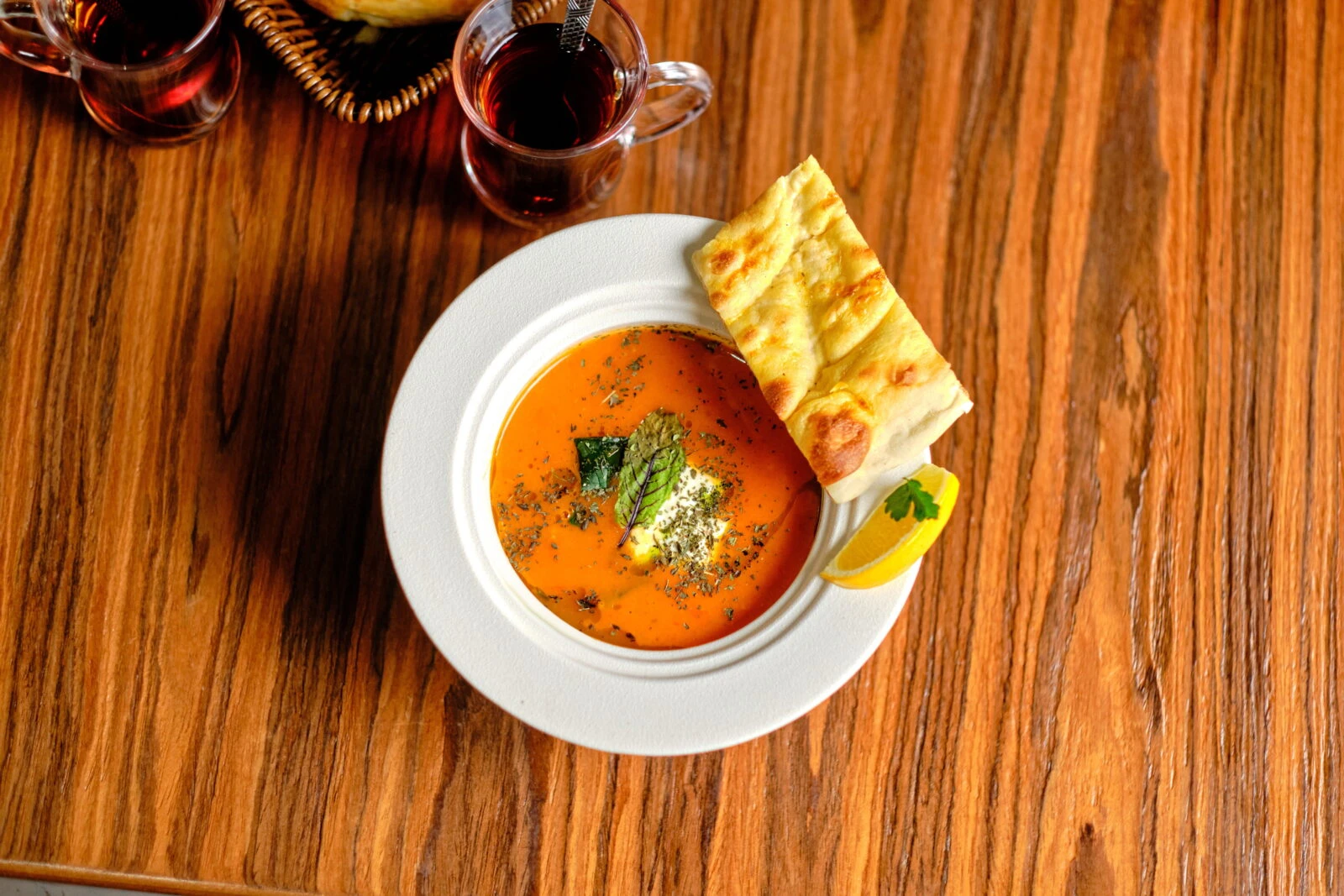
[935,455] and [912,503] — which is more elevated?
[935,455]

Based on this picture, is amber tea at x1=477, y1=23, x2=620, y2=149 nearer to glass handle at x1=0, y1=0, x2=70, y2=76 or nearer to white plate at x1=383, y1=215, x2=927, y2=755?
white plate at x1=383, y1=215, x2=927, y2=755

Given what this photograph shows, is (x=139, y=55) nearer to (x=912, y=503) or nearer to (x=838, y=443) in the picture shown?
(x=838, y=443)

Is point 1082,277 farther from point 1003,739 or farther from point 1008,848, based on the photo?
point 1008,848

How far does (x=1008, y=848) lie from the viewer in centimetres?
173

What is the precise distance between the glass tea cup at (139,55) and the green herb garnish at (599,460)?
0.78 meters

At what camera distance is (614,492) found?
1551 millimetres

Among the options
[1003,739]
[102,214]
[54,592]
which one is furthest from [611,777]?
[102,214]

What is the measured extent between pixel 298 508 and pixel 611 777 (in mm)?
613

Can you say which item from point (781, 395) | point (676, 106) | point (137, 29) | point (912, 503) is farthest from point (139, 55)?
point (912, 503)

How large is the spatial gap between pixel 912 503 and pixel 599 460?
419mm

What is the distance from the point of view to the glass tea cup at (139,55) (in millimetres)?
1584

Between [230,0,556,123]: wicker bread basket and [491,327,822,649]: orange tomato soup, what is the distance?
1.52 feet

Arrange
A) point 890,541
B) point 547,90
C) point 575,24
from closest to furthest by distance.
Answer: point 890,541 → point 575,24 → point 547,90

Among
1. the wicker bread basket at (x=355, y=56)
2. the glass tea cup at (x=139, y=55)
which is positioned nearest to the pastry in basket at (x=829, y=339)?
the wicker bread basket at (x=355, y=56)
